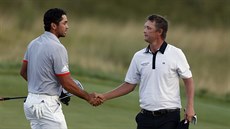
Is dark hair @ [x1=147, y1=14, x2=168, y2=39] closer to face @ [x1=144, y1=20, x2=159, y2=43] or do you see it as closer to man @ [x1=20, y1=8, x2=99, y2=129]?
face @ [x1=144, y1=20, x2=159, y2=43]

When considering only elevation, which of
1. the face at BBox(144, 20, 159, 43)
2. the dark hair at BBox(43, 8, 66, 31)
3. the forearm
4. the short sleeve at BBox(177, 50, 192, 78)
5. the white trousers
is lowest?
the white trousers

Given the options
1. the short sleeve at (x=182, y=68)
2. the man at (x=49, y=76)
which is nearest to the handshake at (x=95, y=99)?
the man at (x=49, y=76)

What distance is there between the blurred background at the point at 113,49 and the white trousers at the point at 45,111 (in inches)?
114

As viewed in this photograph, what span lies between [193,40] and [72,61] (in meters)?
6.81

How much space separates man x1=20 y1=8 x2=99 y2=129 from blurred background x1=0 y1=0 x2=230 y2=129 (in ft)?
9.52

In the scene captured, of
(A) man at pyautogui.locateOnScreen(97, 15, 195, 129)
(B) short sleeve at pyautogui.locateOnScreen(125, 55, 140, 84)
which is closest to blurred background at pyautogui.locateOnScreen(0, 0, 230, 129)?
(B) short sleeve at pyautogui.locateOnScreen(125, 55, 140, 84)

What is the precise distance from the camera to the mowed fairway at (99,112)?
10750mm

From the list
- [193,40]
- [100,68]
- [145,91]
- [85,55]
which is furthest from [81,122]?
[193,40]

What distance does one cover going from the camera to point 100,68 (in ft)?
65.5

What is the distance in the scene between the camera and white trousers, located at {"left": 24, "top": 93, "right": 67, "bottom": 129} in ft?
24.0

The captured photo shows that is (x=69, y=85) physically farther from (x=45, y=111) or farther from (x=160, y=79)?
(x=160, y=79)

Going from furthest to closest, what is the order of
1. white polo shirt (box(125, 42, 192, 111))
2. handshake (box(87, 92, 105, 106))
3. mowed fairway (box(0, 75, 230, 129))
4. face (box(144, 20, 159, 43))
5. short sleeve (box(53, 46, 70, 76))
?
mowed fairway (box(0, 75, 230, 129)) → handshake (box(87, 92, 105, 106)) → face (box(144, 20, 159, 43)) → white polo shirt (box(125, 42, 192, 111)) → short sleeve (box(53, 46, 70, 76))

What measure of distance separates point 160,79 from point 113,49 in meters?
16.9

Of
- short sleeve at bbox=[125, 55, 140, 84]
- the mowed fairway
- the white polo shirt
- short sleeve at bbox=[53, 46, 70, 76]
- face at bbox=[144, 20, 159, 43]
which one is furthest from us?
the mowed fairway
